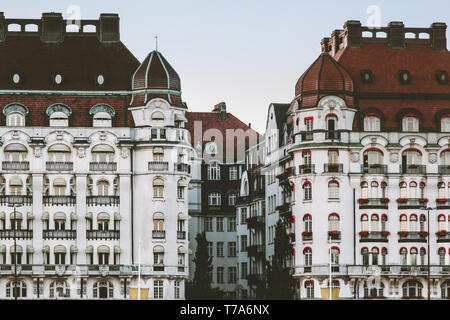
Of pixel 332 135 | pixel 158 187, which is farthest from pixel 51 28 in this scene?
pixel 332 135

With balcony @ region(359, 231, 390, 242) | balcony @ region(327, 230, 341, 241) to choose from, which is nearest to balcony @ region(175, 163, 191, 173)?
balcony @ region(327, 230, 341, 241)

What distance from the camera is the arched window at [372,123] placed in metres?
115

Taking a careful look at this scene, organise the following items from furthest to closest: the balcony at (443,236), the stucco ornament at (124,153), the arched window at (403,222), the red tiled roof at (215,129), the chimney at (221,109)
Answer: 1. the chimney at (221,109)
2. the red tiled roof at (215,129)
3. the stucco ornament at (124,153)
4. the balcony at (443,236)
5. the arched window at (403,222)

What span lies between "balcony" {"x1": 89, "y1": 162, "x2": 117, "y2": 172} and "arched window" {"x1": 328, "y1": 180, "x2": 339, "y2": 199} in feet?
71.5

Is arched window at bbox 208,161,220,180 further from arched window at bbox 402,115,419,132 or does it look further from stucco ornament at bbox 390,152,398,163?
arched window at bbox 402,115,419,132

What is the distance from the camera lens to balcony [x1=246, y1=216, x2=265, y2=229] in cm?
13125

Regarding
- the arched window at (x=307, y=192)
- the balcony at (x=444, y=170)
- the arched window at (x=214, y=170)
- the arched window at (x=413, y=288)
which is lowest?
the arched window at (x=413, y=288)

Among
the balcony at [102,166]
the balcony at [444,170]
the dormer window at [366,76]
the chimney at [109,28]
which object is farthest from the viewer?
the chimney at [109,28]

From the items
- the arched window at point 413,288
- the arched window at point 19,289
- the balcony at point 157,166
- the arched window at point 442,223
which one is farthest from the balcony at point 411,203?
the arched window at point 19,289

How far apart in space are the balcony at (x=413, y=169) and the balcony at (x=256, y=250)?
21.9m

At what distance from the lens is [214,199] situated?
146 meters

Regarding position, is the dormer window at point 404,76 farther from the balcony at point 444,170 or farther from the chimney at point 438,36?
the balcony at point 444,170
